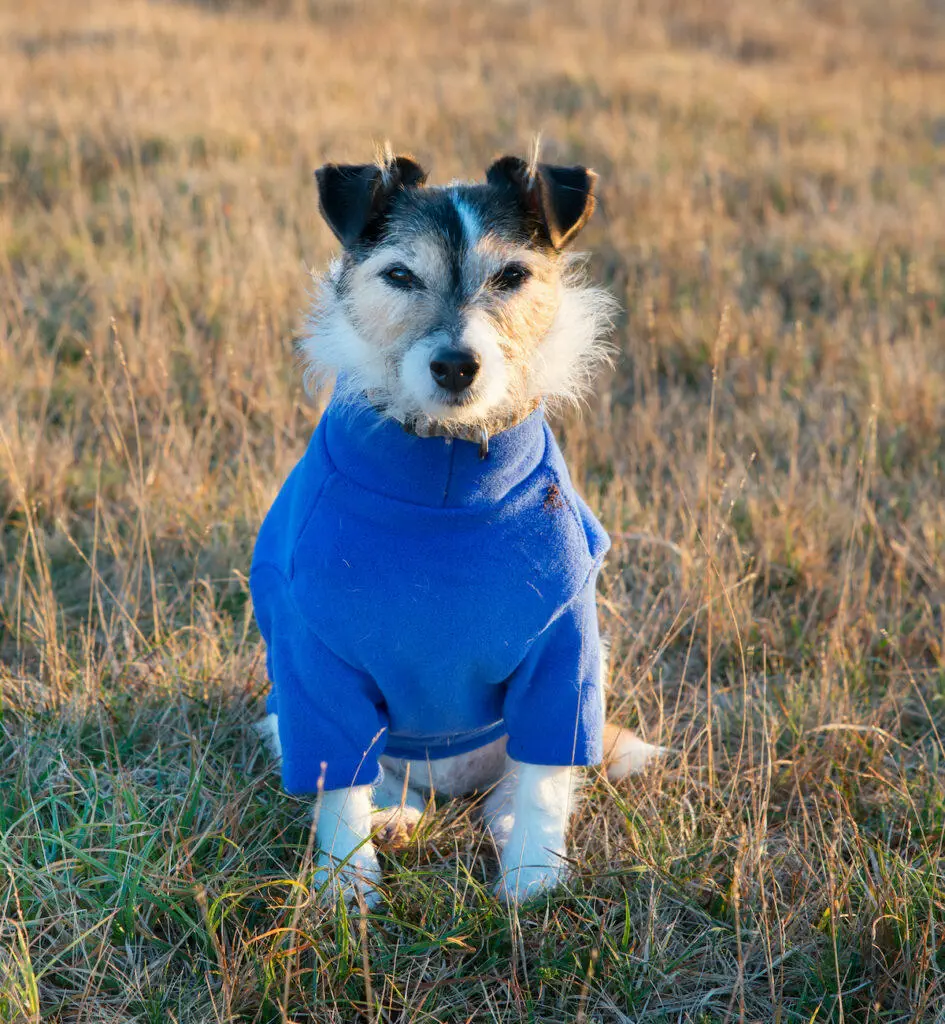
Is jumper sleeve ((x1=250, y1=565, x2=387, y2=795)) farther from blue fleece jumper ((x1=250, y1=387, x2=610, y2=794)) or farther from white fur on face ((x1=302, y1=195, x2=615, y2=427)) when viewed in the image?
white fur on face ((x1=302, y1=195, x2=615, y2=427))

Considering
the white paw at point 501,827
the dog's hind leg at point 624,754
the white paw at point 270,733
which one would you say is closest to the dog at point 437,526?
the white paw at point 501,827

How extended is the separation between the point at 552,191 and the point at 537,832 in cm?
177

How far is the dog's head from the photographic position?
2.64m

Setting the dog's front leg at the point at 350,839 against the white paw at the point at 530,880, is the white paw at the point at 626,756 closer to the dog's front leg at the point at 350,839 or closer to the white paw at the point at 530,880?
the white paw at the point at 530,880


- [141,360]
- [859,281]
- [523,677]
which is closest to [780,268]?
[859,281]

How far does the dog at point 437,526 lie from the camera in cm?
264

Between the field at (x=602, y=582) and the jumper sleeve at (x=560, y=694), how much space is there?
366mm

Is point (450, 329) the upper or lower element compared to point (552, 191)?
lower

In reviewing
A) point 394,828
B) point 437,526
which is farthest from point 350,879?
point 437,526

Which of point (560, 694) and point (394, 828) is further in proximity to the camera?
point (394, 828)

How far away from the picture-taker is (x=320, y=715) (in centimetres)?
272

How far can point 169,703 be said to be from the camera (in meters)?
3.46

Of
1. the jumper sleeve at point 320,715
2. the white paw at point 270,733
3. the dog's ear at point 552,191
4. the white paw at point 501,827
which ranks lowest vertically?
the white paw at point 501,827

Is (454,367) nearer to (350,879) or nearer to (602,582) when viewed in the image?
(350,879)
